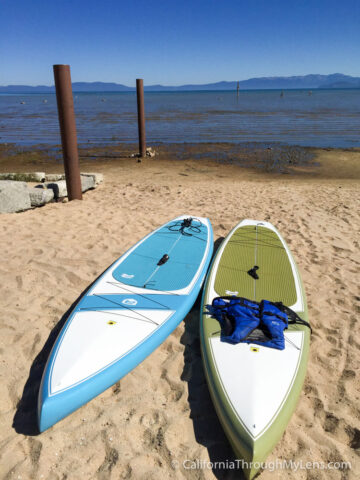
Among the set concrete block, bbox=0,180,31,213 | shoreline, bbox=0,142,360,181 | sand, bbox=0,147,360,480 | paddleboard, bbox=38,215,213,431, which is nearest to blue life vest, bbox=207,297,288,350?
sand, bbox=0,147,360,480

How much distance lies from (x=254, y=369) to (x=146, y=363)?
1.14 m

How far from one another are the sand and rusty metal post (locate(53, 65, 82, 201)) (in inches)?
23.3

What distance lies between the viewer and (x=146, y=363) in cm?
345

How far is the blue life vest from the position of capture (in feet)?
10.8

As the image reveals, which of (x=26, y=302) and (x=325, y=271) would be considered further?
(x=325, y=271)

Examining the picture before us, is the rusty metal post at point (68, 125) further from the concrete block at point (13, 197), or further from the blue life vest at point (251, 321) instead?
the blue life vest at point (251, 321)

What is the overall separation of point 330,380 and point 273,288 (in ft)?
4.38

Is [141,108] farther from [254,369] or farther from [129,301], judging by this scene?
[254,369]

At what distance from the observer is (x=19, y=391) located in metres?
3.09

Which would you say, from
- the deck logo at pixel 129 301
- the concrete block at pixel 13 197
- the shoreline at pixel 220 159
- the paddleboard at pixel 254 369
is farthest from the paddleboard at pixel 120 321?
the shoreline at pixel 220 159

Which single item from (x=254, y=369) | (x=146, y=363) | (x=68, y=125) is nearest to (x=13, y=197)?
(x=68, y=125)

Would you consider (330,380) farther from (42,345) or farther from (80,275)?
(80,275)

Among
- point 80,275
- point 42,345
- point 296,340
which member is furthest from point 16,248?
point 296,340

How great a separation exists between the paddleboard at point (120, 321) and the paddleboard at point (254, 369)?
0.40 meters
